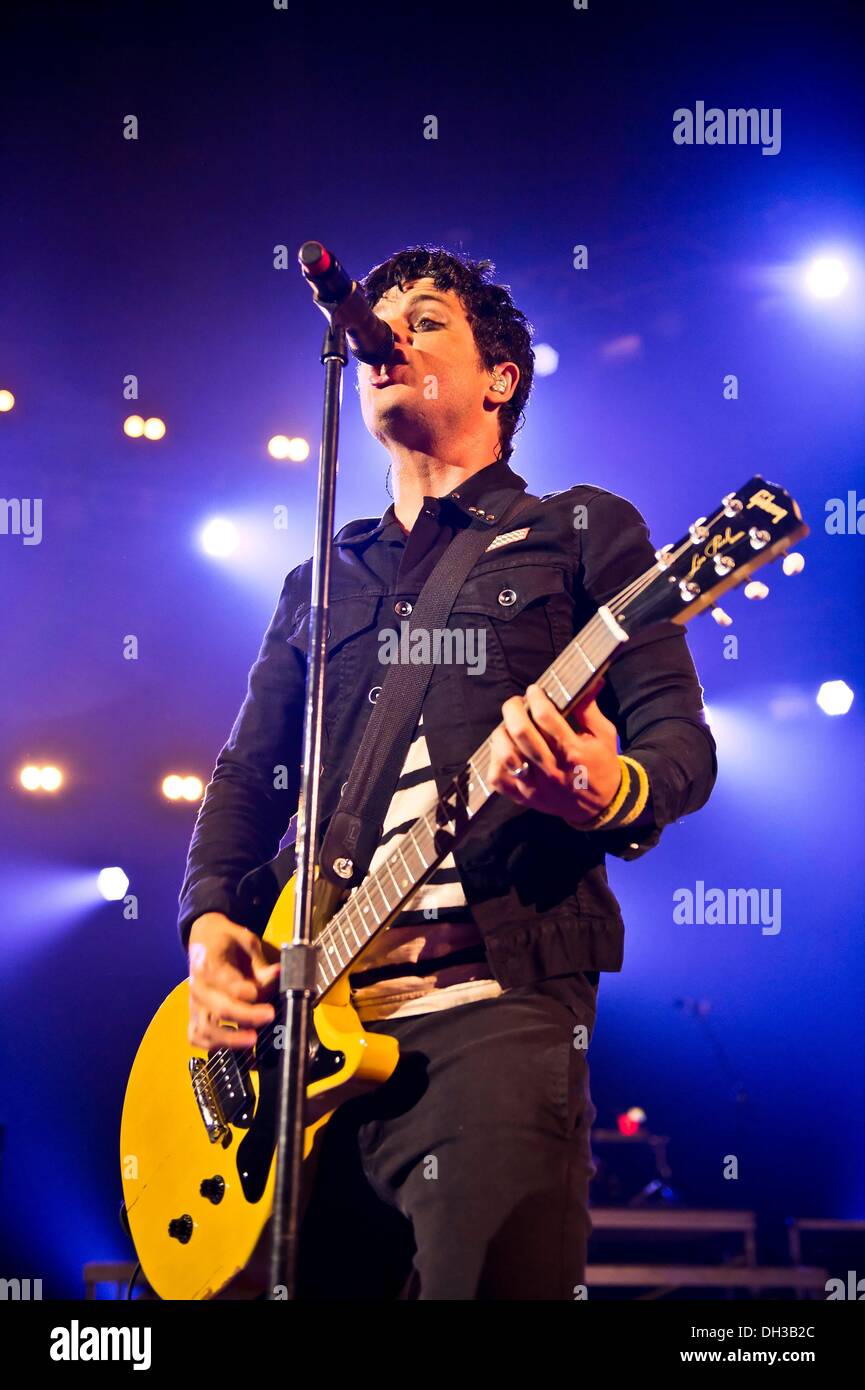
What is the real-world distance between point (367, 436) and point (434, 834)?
15.3ft

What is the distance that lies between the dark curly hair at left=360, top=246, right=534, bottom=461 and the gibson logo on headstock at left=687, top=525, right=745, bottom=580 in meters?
1.34

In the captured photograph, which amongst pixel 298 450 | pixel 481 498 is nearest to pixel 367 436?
pixel 298 450

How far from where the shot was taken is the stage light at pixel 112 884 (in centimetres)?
654

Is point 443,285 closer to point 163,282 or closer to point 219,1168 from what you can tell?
point 219,1168

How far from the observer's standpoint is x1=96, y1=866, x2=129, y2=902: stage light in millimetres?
6543

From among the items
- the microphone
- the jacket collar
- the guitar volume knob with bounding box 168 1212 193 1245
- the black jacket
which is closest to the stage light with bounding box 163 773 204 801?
the black jacket

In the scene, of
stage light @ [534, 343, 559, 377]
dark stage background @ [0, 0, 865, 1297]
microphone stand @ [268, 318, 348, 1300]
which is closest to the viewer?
microphone stand @ [268, 318, 348, 1300]

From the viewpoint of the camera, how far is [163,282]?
6.07 metres

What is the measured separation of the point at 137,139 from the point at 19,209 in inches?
28.0

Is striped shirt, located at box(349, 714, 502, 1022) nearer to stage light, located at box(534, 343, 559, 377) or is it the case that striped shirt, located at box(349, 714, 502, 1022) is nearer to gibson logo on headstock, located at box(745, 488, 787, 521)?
gibson logo on headstock, located at box(745, 488, 787, 521)

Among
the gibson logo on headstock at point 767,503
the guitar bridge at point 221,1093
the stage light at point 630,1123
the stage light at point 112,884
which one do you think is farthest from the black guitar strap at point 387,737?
the stage light at point 630,1123

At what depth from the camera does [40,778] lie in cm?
650

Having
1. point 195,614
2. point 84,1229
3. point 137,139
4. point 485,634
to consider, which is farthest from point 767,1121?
point 137,139

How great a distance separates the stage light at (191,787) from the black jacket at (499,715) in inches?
148
